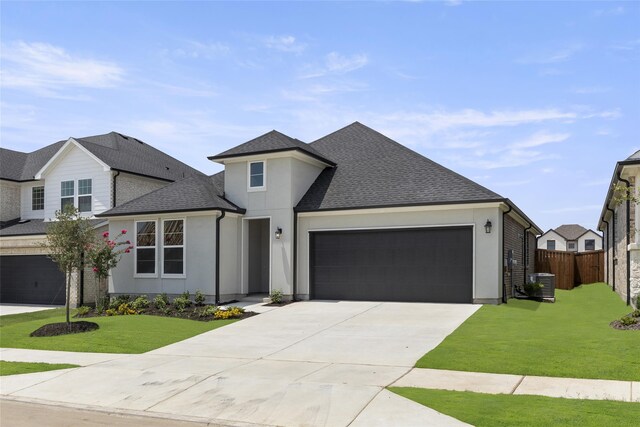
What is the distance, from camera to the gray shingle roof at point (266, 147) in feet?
64.8

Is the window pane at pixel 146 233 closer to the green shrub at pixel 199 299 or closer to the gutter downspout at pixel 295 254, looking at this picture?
the green shrub at pixel 199 299

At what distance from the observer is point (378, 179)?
66.4 ft

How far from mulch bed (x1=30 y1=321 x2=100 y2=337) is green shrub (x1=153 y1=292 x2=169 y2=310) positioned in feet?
10.2

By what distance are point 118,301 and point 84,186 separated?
7590 millimetres

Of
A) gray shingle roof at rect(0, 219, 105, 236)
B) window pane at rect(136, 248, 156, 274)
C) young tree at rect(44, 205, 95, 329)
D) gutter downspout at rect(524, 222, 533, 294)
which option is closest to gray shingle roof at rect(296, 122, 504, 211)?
window pane at rect(136, 248, 156, 274)

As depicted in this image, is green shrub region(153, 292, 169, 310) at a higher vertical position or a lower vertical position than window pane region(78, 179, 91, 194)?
lower

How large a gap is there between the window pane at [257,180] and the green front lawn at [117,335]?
597 centimetres

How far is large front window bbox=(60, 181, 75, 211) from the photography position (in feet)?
82.1

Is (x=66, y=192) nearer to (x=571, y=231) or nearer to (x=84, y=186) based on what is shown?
(x=84, y=186)

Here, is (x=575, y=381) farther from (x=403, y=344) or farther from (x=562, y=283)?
(x=562, y=283)

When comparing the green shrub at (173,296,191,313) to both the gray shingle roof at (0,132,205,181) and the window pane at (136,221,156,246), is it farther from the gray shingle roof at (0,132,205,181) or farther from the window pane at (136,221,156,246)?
the gray shingle roof at (0,132,205,181)

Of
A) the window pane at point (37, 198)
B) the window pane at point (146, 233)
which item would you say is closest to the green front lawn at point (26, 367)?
the window pane at point (146, 233)

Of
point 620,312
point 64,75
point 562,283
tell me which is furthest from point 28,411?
point 562,283

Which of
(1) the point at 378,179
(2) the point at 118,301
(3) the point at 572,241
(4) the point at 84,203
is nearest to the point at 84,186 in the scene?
(4) the point at 84,203
